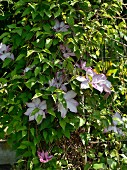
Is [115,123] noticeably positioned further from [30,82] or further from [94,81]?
[30,82]

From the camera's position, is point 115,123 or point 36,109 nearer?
point 36,109

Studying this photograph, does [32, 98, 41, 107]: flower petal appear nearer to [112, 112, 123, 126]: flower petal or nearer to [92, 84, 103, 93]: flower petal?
[92, 84, 103, 93]: flower petal

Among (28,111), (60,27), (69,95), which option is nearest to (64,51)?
(60,27)

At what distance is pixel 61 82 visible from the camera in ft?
5.37

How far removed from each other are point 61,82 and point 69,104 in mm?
118

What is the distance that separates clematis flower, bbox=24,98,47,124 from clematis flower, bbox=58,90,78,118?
81 millimetres

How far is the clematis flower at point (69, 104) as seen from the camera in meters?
1.58

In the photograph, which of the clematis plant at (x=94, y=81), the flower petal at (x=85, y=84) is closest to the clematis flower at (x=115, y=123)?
the clematis plant at (x=94, y=81)

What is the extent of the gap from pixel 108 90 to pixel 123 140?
0.32 metres

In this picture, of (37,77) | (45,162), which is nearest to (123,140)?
(45,162)

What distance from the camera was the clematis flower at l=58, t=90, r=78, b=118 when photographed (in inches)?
62.3

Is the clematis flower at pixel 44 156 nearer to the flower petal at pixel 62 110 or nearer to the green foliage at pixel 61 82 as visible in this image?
the green foliage at pixel 61 82

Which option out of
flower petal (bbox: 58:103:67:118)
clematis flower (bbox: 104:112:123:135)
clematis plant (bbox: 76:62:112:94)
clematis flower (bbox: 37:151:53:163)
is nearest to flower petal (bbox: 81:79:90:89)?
clematis plant (bbox: 76:62:112:94)

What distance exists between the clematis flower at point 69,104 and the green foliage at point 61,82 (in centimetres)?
2
